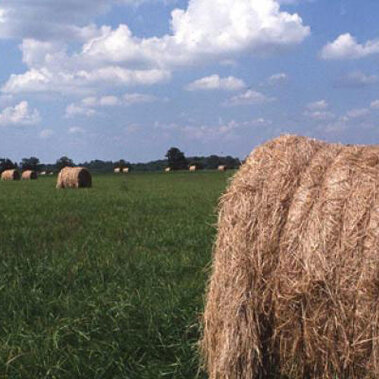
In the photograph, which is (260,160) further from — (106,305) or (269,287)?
(106,305)

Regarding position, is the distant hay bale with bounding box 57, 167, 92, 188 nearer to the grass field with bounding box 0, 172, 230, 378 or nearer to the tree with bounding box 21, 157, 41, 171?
the grass field with bounding box 0, 172, 230, 378

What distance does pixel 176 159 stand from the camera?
292 feet

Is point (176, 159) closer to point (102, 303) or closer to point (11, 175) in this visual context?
point (11, 175)

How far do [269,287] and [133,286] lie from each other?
2.95 m

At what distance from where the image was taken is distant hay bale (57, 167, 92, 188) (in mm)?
A: 34312

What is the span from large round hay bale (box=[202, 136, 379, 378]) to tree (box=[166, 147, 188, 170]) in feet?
271

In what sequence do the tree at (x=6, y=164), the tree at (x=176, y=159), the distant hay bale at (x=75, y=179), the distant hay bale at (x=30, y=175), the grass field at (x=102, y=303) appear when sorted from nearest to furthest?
1. the grass field at (x=102, y=303)
2. the distant hay bale at (x=75, y=179)
3. the distant hay bale at (x=30, y=175)
4. the tree at (x=176, y=159)
5. the tree at (x=6, y=164)

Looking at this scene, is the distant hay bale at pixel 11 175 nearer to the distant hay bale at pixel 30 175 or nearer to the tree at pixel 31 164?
the distant hay bale at pixel 30 175

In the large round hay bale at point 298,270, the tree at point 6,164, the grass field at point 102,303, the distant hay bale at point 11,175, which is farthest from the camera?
the tree at point 6,164

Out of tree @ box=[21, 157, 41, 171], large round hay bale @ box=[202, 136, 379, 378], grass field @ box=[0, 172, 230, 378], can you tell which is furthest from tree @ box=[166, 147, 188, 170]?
large round hay bale @ box=[202, 136, 379, 378]

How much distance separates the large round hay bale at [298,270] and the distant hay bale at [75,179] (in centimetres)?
2988

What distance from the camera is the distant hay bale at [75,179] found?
113ft

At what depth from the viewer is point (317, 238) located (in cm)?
456

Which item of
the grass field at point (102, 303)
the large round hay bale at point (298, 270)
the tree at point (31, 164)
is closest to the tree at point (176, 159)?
the tree at point (31, 164)
